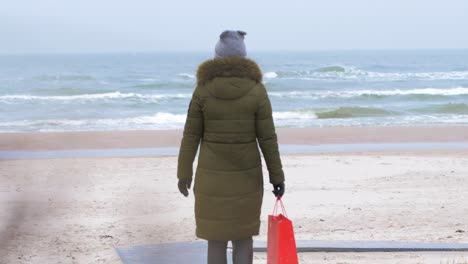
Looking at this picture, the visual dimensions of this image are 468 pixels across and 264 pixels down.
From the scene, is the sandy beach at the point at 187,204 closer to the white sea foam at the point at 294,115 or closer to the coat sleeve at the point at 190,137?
the coat sleeve at the point at 190,137

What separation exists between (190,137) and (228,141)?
Answer: 0.67ft

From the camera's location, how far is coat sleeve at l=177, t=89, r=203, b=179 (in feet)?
14.4

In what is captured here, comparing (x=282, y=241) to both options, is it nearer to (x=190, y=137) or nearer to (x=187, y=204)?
(x=190, y=137)

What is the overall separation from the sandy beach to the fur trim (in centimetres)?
95

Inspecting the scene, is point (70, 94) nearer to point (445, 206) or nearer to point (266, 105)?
point (445, 206)

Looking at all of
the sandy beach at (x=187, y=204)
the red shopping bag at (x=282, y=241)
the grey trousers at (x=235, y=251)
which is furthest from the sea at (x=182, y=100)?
the red shopping bag at (x=282, y=241)

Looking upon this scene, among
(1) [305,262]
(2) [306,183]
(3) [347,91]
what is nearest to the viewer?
(1) [305,262]

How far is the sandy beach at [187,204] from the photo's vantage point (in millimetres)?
6000

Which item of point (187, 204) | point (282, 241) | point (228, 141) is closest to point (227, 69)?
point (228, 141)

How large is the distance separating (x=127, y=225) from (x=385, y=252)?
8.05 feet

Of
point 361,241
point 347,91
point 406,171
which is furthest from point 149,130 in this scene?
point 347,91

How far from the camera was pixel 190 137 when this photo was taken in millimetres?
4402

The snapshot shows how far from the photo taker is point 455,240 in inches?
267

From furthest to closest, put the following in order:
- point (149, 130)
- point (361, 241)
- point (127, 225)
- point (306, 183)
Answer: point (149, 130), point (306, 183), point (127, 225), point (361, 241)
